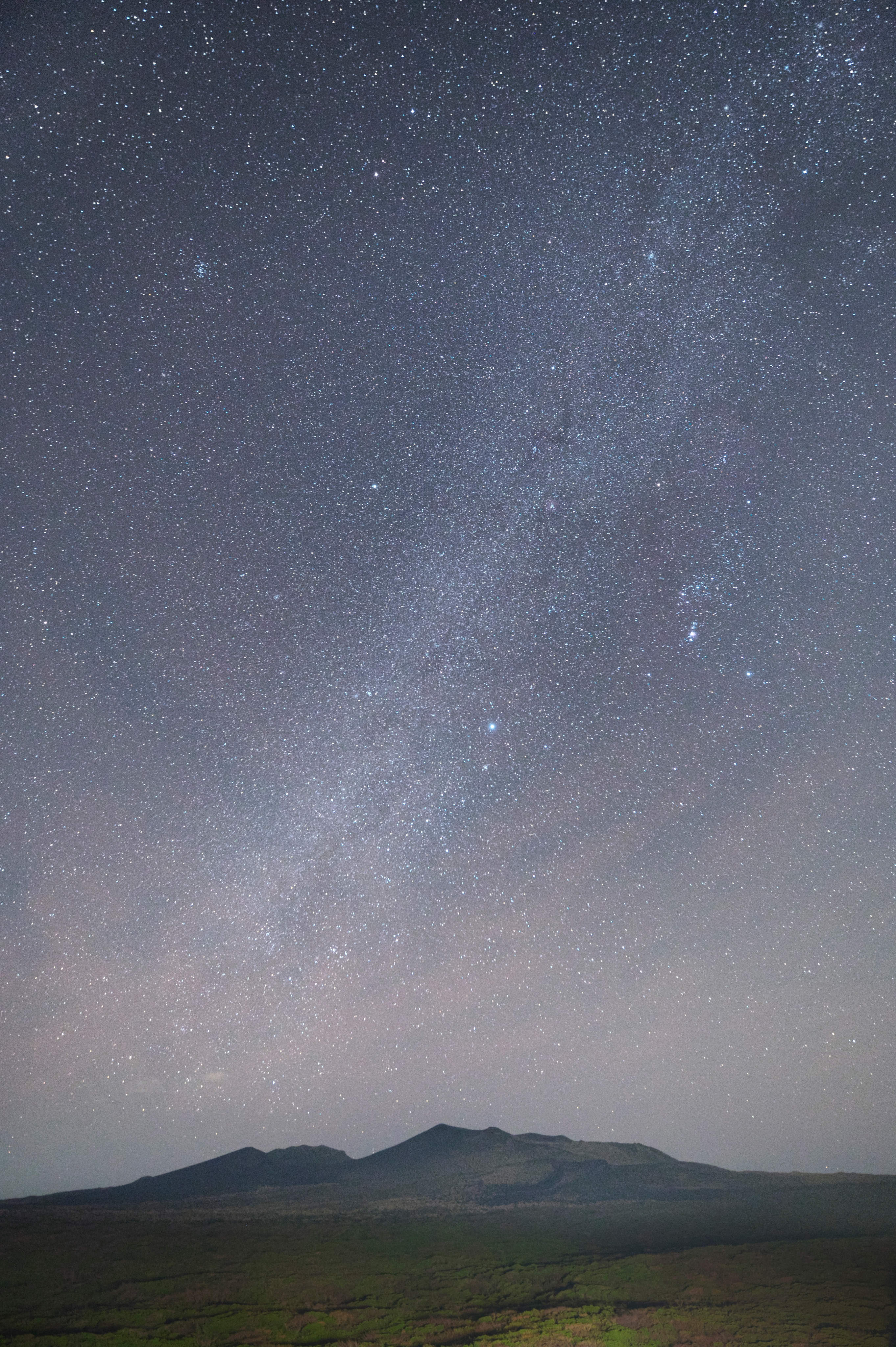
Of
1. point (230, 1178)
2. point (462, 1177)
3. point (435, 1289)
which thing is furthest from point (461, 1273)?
point (230, 1178)

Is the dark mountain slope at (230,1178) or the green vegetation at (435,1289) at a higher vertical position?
the green vegetation at (435,1289)

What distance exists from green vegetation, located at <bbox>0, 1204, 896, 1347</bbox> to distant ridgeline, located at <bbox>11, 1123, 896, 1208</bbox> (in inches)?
1329

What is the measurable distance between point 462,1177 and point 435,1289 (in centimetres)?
7731

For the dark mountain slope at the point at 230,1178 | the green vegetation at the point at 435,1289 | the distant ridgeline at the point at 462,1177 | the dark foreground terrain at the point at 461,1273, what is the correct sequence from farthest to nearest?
1. the dark mountain slope at the point at 230,1178
2. the distant ridgeline at the point at 462,1177
3. the dark foreground terrain at the point at 461,1273
4. the green vegetation at the point at 435,1289

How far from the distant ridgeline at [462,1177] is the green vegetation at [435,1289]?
111 ft

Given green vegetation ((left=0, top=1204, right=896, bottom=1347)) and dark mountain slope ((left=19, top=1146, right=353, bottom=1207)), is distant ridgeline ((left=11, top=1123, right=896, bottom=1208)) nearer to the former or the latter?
dark mountain slope ((left=19, top=1146, right=353, bottom=1207))

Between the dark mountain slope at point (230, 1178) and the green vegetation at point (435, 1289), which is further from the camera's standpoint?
the dark mountain slope at point (230, 1178)

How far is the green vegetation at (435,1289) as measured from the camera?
65.1 feet

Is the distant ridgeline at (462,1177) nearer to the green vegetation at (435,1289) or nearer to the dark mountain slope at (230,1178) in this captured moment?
the dark mountain slope at (230,1178)

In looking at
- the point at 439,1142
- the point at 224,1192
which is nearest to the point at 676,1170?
A: the point at 439,1142

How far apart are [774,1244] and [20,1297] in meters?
28.9

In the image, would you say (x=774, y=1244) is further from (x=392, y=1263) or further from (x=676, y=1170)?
(x=676, y=1170)

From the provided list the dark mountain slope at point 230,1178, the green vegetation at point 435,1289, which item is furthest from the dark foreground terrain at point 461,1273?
the dark mountain slope at point 230,1178

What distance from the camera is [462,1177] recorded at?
93.2m
